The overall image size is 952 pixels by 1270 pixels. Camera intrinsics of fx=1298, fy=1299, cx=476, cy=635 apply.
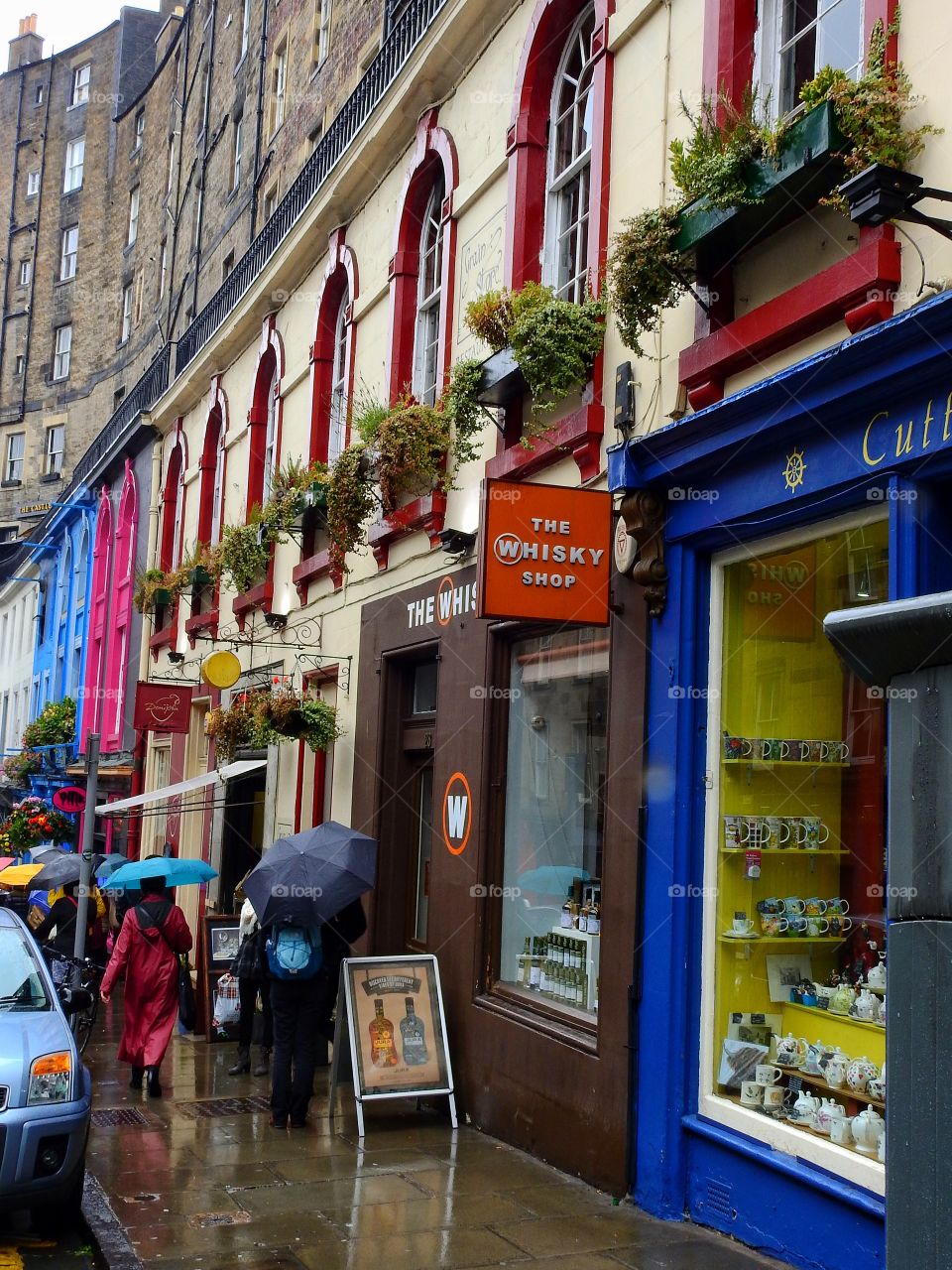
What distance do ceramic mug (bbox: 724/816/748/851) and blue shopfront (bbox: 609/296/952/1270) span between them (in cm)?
1

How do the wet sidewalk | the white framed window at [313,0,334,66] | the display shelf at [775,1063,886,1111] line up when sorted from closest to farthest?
1. the display shelf at [775,1063,886,1111]
2. the wet sidewalk
3. the white framed window at [313,0,334,66]

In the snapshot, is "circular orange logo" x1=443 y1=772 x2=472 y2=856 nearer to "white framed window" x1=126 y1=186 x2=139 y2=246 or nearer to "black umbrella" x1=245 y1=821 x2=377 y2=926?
"black umbrella" x1=245 y1=821 x2=377 y2=926

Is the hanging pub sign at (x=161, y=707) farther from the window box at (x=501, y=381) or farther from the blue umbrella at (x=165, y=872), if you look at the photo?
the window box at (x=501, y=381)

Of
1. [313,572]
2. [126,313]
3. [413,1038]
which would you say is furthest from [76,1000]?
[126,313]

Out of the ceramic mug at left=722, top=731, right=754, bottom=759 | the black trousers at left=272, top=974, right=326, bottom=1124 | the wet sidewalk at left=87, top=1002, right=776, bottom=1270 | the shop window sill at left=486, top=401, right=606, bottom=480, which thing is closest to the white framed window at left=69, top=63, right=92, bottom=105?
A: the shop window sill at left=486, top=401, right=606, bottom=480

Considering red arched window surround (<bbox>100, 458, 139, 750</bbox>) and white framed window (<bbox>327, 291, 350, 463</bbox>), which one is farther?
red arched window surround (<bbox>100, 458, 139, 750</bbox>)

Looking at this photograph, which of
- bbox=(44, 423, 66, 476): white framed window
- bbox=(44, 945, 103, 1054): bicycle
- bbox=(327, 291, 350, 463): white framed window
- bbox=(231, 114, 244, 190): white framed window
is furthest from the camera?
bbox=(44, 423, 66, 476): white framed window

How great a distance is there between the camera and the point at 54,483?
47.6m

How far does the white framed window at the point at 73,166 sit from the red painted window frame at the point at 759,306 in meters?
46.6

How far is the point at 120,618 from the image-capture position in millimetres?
26031

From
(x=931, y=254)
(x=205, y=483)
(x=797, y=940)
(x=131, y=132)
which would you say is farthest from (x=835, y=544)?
(x=131, y=132)

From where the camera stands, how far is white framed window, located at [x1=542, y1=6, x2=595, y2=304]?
30.2 feet

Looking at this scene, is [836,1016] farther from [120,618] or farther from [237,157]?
[120,618]

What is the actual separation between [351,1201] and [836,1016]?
289 centimetres
